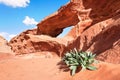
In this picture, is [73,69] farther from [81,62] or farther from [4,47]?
[4,47]

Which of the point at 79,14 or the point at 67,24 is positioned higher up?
the point at 79,14

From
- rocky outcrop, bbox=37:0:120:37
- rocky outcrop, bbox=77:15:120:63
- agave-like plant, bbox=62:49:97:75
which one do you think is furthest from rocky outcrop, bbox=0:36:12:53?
agave-like plant, bbox=62:49:97:75

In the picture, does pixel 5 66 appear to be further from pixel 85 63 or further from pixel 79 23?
pixel 79 23

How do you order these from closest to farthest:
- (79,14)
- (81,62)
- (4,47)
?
1. (81,62)
2. (79,14)
3. (4,47)

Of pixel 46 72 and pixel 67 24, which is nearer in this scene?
pixel 46 72

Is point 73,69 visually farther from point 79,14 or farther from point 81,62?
point 79,14

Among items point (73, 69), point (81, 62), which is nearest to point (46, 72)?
point (73, 69)

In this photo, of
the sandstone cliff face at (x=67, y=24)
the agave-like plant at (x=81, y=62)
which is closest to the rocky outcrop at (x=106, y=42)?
the agave-like plant at (x=81, y=62)

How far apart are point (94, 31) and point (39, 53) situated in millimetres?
10043

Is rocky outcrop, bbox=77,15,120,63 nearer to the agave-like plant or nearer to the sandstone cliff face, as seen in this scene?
the agave-like plant

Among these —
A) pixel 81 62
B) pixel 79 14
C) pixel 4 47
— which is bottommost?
pixel 81 62

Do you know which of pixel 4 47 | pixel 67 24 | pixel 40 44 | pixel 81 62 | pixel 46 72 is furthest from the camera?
pixel 4 47

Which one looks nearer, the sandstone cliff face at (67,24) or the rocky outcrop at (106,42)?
the rocky outcrop at (106,42)

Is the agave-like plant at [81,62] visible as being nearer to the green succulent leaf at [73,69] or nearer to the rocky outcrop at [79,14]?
the green succulent leaf at [73,69]
